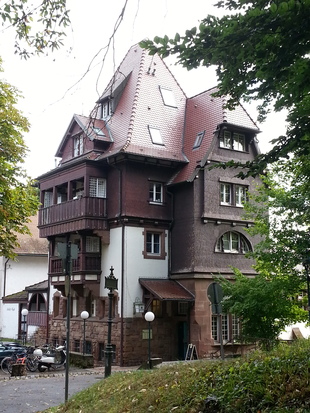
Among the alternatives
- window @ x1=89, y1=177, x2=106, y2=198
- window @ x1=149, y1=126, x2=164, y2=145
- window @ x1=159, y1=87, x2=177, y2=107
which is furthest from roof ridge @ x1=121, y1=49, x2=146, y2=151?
window @ x1=89, y1=177, x2=106, y2=198

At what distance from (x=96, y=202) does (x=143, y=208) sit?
241cm

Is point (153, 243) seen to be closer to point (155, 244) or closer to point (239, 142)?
point (155, 244)

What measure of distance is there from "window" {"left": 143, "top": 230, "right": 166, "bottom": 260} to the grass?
16814mm

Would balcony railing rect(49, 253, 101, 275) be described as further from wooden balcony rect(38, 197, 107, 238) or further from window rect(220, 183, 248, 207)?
window rect(220, 183, 248, 207)

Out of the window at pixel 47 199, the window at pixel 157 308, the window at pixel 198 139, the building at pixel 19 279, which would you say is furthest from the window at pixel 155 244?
the building at pixel 19 279

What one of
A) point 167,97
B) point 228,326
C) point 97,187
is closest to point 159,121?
point 167,97

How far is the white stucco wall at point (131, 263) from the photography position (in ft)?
90.4

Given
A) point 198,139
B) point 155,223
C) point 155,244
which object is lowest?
point 155,244

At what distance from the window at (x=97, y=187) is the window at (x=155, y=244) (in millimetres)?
3124

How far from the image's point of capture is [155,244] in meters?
29.1

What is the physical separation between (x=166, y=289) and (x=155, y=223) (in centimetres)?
349

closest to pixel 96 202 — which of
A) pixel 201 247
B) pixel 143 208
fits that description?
pixel 143 208

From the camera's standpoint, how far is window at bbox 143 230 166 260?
28734 mm

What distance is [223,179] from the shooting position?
94.4ft
